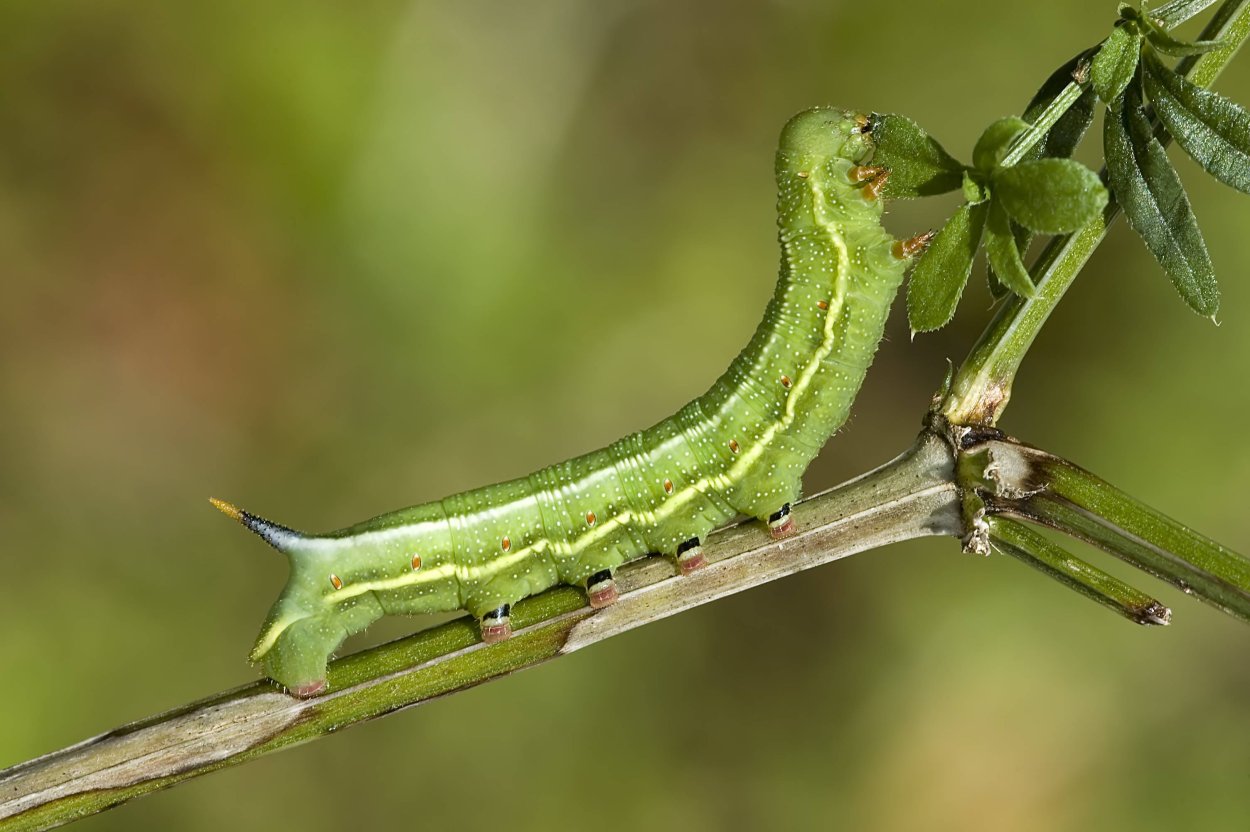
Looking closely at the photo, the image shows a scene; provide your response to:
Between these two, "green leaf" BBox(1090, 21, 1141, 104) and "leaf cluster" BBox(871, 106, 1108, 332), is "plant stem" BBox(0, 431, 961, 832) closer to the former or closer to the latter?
"leaf cluster" BBox(871, 106, 1108, 332)

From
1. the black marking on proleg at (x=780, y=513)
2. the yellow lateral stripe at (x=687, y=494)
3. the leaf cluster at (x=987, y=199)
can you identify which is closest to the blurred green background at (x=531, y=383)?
the yellow lateral stripe at (x=687, y=494)

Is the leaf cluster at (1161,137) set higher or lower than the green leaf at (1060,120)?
lower

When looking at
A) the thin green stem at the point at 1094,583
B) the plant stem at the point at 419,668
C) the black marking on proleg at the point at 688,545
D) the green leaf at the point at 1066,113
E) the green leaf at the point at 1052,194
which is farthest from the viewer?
the black marking on proleg at the point at 688,545

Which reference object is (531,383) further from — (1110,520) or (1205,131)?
(1205,131)

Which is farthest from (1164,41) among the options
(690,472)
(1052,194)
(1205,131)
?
(690,472)

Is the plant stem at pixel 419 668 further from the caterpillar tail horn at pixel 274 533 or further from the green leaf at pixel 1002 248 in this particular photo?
the green leaf at pixel 1002 248
